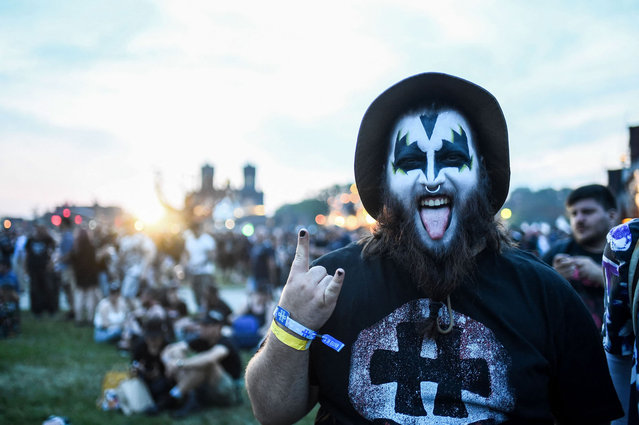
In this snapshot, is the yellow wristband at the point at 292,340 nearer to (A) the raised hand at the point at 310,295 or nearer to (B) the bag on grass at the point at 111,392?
(A) the raised hand at the point at 310,295

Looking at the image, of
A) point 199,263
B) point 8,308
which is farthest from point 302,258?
point 8,308

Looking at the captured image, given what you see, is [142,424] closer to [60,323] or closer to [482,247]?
[482,247]

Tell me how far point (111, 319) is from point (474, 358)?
25.7 ft

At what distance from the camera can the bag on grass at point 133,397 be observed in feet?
16.9

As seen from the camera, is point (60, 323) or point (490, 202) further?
point (60, 323)

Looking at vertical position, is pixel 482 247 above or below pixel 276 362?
above

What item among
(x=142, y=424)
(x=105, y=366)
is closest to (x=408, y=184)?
(x=142, y=424)

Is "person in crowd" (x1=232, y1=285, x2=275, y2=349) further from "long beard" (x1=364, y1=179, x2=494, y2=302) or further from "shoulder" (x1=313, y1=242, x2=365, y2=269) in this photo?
"long beard" (x1=364, y1=179, x2=494, y2=302)

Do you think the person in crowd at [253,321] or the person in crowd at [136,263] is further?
the person in crowd at [136,263]

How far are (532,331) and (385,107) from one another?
3.21 ft

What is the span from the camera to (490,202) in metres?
2.00

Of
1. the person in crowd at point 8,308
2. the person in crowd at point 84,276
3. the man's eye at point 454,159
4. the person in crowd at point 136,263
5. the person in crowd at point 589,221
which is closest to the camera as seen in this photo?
the man's eye at point 454,159

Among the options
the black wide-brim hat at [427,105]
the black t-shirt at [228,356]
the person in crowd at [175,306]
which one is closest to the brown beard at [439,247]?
the black wide-brim hat at [427,105]

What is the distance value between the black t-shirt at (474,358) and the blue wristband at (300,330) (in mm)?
56
